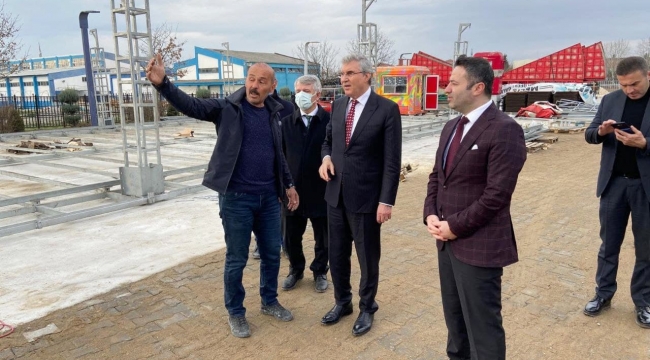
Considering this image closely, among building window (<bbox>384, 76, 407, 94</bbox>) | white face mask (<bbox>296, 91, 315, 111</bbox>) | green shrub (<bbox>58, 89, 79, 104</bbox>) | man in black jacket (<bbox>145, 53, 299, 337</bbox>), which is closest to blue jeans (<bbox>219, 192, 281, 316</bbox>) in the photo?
man in black jacket (<bbox>145, 53, 299, 337</bbox>)

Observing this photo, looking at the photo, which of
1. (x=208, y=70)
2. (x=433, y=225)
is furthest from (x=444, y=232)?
(x=208, y=70)

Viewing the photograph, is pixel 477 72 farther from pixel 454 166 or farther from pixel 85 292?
pixel 85 292

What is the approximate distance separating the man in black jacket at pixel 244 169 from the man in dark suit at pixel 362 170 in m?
0.45

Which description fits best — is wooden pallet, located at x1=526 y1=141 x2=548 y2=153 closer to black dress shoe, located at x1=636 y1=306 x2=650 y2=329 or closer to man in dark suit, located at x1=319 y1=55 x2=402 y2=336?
black dress shoe, located at x1=636 y1=306 x2=650 y2=329

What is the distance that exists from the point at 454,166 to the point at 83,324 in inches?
128

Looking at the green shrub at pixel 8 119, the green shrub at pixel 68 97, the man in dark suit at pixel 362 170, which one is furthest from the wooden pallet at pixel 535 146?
the green shrub at pixel 68 97

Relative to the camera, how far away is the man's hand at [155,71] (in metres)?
2.94

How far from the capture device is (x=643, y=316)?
3.64 metres

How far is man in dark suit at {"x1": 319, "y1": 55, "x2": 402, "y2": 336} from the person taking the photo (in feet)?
11.3

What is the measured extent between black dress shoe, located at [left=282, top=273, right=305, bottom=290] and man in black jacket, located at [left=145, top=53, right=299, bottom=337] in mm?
789

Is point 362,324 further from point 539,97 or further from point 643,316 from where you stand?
point 539,97

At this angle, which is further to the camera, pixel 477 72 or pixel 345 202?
pixel 345 202

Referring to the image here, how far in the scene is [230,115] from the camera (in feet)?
11.4

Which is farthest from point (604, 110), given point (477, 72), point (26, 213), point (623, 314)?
point (26, 213)
